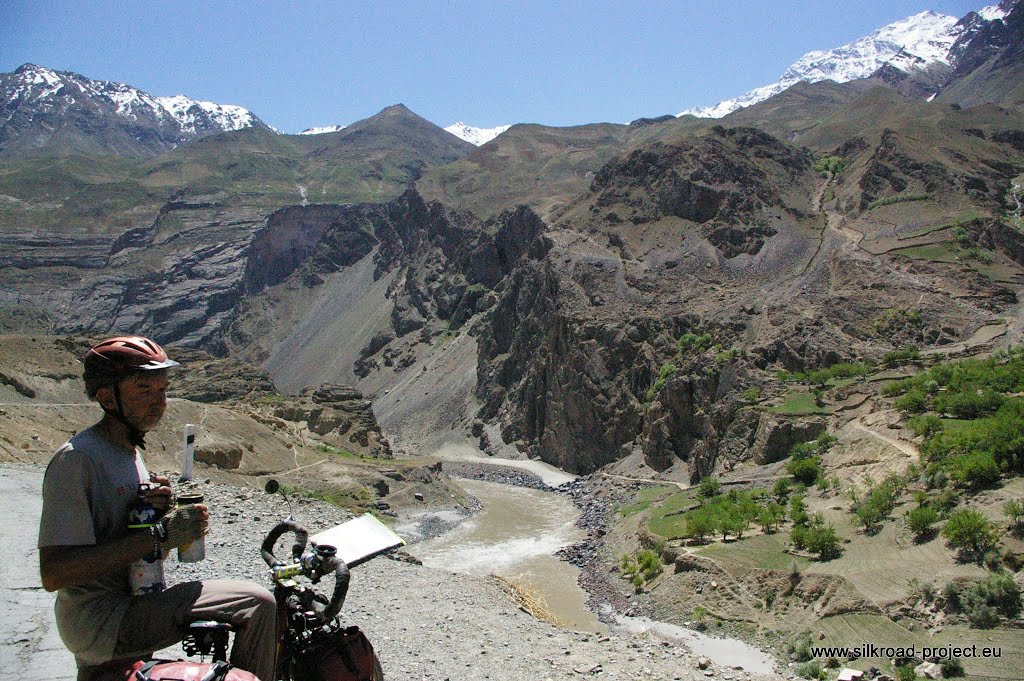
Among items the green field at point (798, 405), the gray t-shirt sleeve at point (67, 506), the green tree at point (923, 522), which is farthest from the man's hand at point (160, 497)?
the green field at point (798, 405)

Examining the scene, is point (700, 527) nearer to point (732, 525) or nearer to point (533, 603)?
point (732, 525)

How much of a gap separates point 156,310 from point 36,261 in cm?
2029

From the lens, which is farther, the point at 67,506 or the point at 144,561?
the point at 144,561

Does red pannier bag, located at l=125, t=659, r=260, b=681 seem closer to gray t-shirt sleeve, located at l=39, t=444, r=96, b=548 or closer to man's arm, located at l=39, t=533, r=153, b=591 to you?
man's arm, located at l=39, t=533, r=153, b=591

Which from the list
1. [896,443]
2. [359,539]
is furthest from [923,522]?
[359,539]

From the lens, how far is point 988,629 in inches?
540

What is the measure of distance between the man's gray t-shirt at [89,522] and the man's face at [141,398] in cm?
19

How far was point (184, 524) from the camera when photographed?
3.72 metres

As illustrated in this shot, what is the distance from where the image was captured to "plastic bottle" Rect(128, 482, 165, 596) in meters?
3.59

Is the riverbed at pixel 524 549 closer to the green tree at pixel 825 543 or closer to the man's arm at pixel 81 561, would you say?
the green tree at pixel 825 543

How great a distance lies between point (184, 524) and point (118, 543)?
0.33m

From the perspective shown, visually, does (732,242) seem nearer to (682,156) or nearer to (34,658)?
(682,156)

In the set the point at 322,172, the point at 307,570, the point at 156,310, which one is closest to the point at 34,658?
the point at 307,570

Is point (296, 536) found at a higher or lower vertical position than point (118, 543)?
lower
